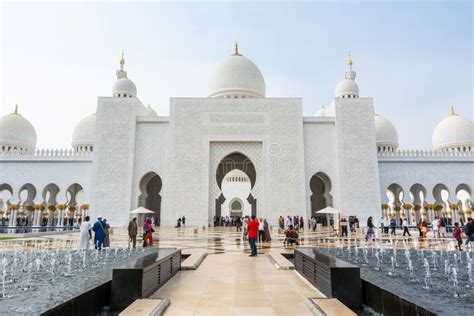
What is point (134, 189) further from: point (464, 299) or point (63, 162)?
point (464, 299)

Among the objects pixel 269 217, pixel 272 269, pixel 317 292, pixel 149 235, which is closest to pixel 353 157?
pixel 269 217

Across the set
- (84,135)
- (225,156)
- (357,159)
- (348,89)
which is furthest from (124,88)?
(357,159)

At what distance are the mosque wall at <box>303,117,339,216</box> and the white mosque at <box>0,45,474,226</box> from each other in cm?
4

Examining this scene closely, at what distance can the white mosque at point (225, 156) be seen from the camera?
14.2m

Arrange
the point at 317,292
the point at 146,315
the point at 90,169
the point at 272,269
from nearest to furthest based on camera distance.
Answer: the point at 146,315 → the point at 317,292 → the point at 272,269 → the point at 90,169

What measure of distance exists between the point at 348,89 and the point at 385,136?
418 cm

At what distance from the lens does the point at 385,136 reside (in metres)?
19.4

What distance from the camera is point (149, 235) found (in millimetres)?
6492

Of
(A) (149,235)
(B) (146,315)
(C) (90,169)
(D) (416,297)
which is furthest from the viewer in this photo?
(C) (90,169)

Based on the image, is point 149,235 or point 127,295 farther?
point 149,235

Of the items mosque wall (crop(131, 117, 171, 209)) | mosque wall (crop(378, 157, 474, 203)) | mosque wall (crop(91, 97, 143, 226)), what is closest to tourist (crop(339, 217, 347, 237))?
mosque wall (crop(378, 157, 474, 203))

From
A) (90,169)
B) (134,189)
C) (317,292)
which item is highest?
(90,169)

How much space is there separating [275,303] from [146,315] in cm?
102

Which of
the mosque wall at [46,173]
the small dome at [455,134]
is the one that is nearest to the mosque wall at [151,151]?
the mosque wall at [46,173]
